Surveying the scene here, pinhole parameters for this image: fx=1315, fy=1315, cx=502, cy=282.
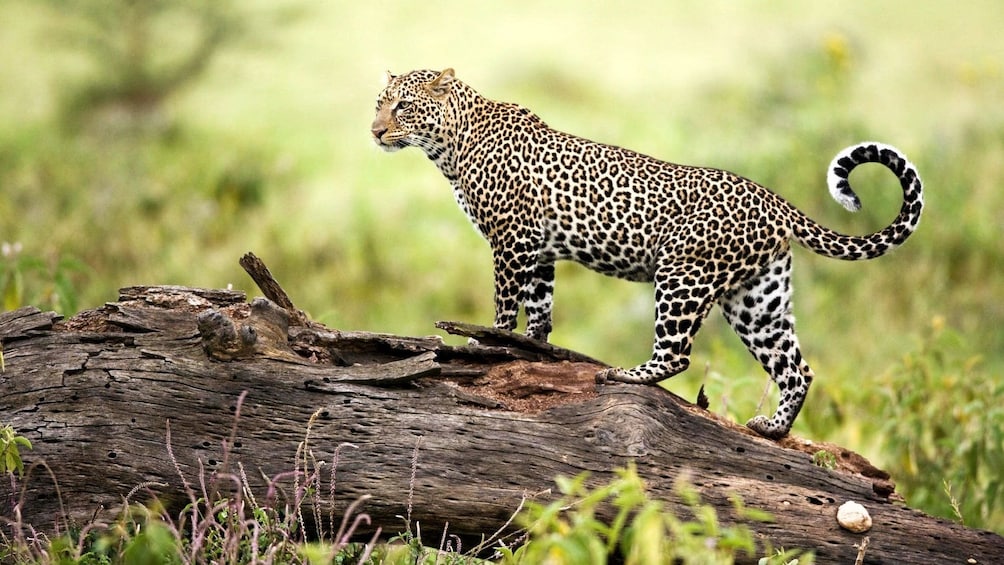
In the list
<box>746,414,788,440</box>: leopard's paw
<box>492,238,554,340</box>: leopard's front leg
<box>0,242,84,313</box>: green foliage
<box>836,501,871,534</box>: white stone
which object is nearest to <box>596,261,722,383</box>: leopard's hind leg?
<box>746,414,788,440</box>: leopard's paw

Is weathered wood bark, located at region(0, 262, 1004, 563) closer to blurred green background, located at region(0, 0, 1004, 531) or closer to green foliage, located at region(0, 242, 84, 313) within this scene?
green foliage, located at region(0, 242, 84, 313)

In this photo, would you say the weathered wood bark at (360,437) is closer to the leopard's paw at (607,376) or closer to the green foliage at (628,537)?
the leopard's paw at (607,376)

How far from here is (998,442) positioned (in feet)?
36.8

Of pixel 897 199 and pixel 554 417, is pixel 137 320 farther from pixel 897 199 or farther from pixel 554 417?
pixel 897 199

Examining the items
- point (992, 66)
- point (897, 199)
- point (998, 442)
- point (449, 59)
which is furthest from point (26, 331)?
point (992, 66)

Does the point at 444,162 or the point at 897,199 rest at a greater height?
the point at 897,199

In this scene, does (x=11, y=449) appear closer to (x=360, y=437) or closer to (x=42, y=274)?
(x=360, y=437)

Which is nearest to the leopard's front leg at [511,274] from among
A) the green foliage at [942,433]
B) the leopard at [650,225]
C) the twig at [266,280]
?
the leopard at [650,225]

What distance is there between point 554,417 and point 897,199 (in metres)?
15.1

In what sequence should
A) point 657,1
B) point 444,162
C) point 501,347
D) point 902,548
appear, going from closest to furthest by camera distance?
point 902,548 → point 501,347 → point 444,162 → point 657,1

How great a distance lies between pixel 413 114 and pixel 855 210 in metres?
3.50

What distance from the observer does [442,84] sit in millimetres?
10539

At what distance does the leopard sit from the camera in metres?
9.06

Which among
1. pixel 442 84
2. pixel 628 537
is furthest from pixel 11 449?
pixel 442 84
